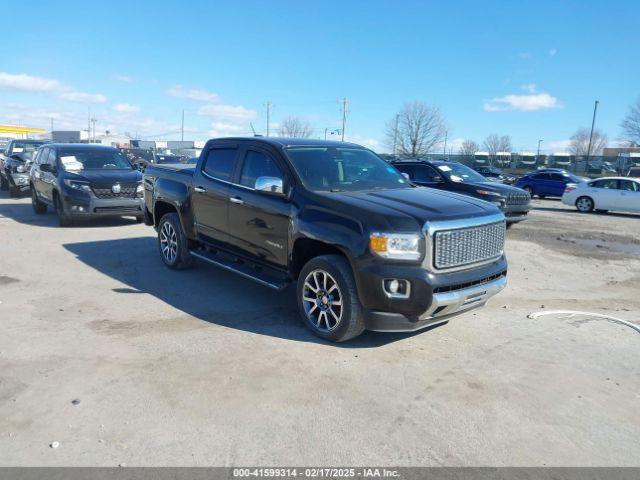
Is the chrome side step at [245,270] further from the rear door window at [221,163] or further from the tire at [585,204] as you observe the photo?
the tire at [585,204]

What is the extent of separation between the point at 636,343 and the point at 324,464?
379 centimetres

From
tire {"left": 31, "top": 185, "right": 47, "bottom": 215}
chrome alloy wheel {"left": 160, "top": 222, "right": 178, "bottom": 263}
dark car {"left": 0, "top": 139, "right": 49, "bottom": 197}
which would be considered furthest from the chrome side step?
dark car {"left": 0, "top": 139, "right": 49, "bottom": 197}

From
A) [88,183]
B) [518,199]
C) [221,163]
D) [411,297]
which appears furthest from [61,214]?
[518,199]

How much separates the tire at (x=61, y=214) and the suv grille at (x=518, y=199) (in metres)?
9.90

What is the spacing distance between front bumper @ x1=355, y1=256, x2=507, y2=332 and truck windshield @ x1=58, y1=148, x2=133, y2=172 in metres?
9.48

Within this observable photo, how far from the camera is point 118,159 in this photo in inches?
491

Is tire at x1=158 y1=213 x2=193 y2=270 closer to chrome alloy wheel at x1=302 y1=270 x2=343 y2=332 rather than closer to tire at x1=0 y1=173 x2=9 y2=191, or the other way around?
chrome alloy wheel at x1=302 y1=270 x2=343 y2=332

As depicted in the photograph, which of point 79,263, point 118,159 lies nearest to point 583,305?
point 79,263

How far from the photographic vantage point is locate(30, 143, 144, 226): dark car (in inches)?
430

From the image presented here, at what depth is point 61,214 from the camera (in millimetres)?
11164

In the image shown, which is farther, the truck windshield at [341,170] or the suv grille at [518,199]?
the suv grille at [518,199]

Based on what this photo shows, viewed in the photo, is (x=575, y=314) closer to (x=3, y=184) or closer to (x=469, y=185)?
(x=469, y=185)

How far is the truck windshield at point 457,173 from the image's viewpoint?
41.1 ft

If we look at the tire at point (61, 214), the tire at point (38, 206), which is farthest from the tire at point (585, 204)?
the tire at point (38, 206)
